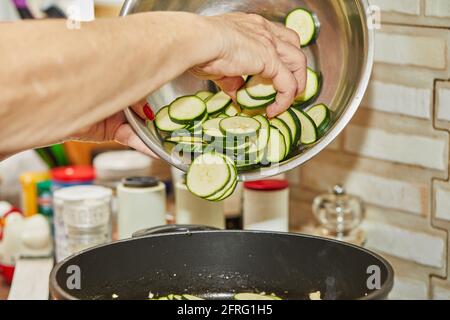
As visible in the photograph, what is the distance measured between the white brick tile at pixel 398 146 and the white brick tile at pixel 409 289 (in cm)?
26

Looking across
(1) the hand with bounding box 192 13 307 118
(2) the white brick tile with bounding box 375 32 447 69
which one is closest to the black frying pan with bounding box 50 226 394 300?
(1) the hand with bounding box 192 13 307 118

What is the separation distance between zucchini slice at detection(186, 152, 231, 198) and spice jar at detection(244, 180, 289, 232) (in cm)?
59

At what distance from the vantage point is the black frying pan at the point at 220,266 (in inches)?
50.8

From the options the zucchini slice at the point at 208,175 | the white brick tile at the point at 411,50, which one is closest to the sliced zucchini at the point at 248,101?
the zucchini slice at the point at 208,175

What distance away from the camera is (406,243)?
71.6 inches

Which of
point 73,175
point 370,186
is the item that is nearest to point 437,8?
point 370,186

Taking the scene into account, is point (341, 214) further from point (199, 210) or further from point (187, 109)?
point (187, 109)

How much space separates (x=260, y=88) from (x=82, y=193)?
27.4 inches

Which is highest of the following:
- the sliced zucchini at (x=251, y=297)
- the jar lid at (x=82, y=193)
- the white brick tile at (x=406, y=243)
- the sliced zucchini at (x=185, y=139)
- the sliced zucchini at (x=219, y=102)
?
the sliced zucchini at (x=219, y=102)

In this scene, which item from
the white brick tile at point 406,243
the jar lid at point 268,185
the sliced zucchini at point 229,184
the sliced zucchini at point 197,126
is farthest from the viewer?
the jar lid at point 268,185

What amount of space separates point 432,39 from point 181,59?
763mm

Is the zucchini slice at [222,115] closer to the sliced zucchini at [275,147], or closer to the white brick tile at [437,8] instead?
the sliced zucchini at [275,147]

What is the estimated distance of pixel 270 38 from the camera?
124cm

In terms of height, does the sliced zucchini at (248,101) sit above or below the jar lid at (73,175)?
above
